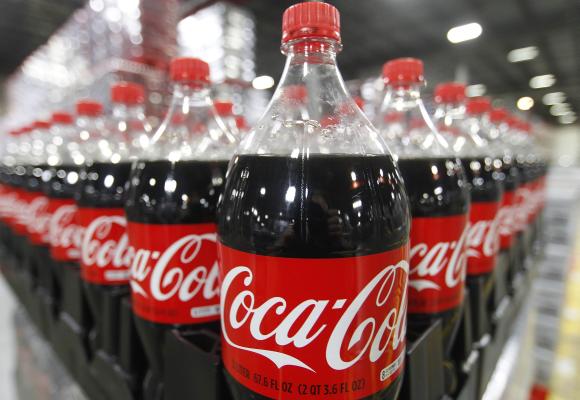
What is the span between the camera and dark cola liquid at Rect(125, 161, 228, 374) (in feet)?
1.79

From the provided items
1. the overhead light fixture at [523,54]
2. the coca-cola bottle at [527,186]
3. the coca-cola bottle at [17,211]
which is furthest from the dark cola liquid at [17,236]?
the overhead light fixture at [523,54]

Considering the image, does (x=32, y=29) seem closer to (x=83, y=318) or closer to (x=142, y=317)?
(x=83, y=318)

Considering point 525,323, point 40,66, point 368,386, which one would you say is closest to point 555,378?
point 525,323

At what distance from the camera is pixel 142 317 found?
58cm

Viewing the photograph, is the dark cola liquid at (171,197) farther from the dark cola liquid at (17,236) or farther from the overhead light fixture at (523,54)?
the overhead light fixture at (523,54)

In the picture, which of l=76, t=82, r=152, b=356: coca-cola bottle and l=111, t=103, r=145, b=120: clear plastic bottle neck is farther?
l=111, t=103, r=145, b=120: clear plastic bottle neck

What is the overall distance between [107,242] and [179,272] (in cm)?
28

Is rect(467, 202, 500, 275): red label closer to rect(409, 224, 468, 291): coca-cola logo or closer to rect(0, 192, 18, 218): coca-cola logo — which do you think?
rect(409, 224, 468, 291): coca-cola logo

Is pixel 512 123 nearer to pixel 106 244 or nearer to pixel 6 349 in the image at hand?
pixel 106 244

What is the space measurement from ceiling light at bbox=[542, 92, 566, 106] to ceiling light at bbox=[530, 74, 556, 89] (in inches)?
31.2

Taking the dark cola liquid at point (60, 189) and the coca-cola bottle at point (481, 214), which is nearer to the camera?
the coca-cola bottle at point (481, 214)

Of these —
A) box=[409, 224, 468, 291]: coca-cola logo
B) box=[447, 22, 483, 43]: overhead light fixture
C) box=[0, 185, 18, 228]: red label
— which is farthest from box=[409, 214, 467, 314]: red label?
box=[447, 22, 483, 43]: overhead light fixture

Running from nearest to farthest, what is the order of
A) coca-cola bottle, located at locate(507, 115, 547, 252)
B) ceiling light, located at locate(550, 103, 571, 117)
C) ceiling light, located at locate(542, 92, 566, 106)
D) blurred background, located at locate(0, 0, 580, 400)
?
coca-cola bottle, located at locate(507, 115, 547, 252) → blurred background, located at locate(0, 0, 580, 400) → ceiling light, located at locate(542, 92, 566, 106) → ceiling light, located at locate(550, 103, 571, 117)

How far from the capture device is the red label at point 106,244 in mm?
722
